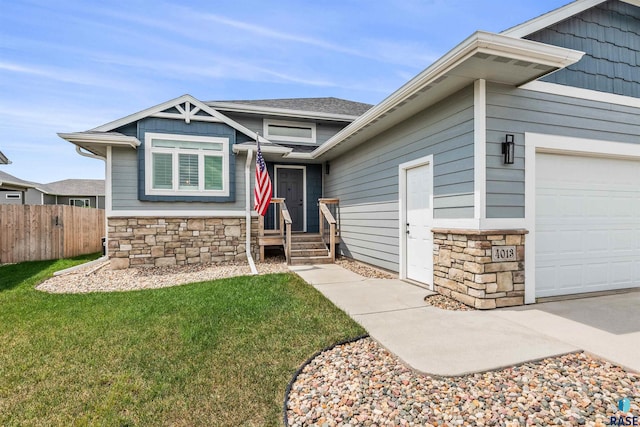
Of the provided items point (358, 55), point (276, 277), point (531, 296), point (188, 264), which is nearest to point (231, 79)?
point (358, 55)

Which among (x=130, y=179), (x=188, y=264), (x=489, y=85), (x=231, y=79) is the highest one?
(x=231, y=79)

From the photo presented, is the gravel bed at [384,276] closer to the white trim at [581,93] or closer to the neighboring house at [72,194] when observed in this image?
the white trim at [581,93]

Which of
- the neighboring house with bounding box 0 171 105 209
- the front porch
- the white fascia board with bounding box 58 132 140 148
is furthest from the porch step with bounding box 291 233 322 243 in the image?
the neighboring house with bounding box 0 171 105 209

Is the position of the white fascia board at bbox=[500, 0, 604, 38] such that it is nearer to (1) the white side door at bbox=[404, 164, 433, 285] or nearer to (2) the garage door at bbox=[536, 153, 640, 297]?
(2) the garage door at bbox=[536, 153, 640, 297]

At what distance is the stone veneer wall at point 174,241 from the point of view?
740cm

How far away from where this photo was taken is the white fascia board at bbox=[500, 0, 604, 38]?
4.15m

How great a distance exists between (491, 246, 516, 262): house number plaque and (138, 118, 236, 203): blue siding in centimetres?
624

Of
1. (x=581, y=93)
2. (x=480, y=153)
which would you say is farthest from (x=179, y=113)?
(x=581, y=93)

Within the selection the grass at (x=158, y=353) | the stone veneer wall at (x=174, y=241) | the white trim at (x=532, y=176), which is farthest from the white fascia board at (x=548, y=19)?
the stone veneer wall at (x=174, y=241)

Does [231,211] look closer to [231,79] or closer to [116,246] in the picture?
[116,246]

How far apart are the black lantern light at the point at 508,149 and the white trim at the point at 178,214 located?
607cm

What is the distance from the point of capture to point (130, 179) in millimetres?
7539

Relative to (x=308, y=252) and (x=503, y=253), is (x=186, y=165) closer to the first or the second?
(x=308, y=252)

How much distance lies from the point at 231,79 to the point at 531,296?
384 inches
